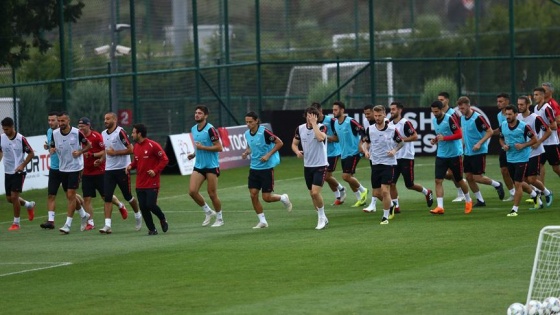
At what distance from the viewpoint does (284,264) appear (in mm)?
17938

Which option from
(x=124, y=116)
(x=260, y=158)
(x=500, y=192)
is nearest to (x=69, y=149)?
(x=260, y=158)

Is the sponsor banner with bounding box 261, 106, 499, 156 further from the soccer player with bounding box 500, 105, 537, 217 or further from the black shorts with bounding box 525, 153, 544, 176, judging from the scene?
the soccer player with bounding box 500, 105, 537, 217

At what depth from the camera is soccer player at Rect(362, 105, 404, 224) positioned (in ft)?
73.7

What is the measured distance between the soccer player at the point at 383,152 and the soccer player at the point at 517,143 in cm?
210

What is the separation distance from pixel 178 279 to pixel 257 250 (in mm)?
2794

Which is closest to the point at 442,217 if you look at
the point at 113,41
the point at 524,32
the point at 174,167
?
the point at 174,167

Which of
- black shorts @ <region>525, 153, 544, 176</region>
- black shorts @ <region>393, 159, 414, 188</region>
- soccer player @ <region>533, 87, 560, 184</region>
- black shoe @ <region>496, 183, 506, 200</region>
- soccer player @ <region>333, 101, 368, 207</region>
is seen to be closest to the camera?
black shorts @ <region>525, 153, 544, 176</region>

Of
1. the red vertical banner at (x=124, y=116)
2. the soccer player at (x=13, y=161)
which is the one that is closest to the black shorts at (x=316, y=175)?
the soccer player at (x=13, y=161)

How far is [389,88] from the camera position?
4747 centimetres

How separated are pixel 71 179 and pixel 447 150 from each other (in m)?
7.11

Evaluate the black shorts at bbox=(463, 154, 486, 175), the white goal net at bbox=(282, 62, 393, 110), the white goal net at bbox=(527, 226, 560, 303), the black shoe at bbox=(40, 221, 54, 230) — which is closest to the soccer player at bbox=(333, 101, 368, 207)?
the black shorts at bbox=(463, 154, 486, 175)

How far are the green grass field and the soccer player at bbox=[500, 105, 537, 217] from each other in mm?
819

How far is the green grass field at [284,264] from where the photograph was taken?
14.9 m

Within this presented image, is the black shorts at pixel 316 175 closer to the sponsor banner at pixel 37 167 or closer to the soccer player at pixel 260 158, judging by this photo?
the soccer player at pixel 260 158
